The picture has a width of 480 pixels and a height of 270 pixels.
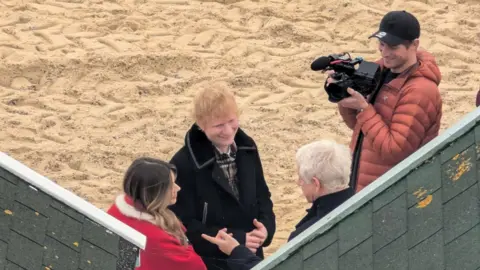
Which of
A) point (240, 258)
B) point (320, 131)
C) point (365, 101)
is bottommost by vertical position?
point (320, 131)

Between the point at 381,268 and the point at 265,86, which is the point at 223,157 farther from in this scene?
the point at 265,86

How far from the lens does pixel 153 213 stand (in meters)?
5.08

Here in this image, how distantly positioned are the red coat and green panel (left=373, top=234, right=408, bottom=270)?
4.99 feet

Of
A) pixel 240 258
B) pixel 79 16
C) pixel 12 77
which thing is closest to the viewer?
pixel 240 258

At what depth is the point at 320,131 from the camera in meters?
9.60

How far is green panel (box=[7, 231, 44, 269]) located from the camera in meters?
4.05

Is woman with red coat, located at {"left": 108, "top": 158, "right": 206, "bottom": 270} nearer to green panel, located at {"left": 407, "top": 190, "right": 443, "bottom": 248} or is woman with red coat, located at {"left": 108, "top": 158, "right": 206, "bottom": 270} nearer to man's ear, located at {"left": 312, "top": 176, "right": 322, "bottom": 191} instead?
man's ear, located at {"left": 312, "top": 176, "right": 322, "bottom": 191}

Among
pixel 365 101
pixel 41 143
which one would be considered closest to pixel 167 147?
pixel 41 143

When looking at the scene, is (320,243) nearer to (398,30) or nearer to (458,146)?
(458,146)

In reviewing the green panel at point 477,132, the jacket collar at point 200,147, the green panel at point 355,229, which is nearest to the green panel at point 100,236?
the green panel at point 355,229

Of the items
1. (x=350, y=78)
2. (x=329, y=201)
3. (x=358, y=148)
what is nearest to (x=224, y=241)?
(x=329, y=201)

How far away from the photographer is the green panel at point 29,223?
411cm

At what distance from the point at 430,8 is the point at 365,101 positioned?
20.4 ft

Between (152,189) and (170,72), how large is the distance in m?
5.57
